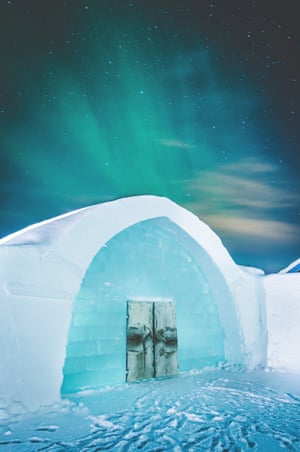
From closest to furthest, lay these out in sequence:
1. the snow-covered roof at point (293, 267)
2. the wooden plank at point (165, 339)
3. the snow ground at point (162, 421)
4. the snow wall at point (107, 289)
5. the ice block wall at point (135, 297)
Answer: the snow ground at point (162, 421) < the snow wall at point (107, 289) < the ice block wall at point (135, 297) < the wooden plank at point (165, 339) < the snow-covered roof at point (293, 267)

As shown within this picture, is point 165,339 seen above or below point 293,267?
below

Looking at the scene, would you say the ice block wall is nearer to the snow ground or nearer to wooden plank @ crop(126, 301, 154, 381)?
wooden plank @ crop(126, 301, 154, 381)

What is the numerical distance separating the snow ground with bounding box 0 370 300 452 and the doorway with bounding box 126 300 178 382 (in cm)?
38

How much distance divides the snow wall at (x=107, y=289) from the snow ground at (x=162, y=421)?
1.20 ft

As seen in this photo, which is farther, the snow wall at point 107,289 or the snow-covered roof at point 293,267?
the snow-covered roof at point 293,267

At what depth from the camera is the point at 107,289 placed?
200 inches

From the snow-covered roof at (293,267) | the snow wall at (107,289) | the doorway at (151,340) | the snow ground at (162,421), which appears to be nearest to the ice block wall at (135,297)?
the snow wall at (107,289)

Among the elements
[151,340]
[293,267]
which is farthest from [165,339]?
[293,267]

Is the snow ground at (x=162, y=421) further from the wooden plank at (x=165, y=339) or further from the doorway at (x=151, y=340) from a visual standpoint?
the wooden plank at (x=165, y=339)

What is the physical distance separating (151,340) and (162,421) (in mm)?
2185

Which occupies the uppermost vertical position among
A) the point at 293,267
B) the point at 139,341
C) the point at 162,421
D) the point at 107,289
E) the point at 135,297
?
the point at 293,267

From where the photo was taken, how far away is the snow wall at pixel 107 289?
369 cm

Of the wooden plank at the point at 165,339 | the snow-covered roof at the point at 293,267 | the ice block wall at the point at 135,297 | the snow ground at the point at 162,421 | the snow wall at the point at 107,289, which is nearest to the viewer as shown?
the snow ground at the point at 162,421

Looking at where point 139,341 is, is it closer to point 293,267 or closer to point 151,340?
point 151,340
